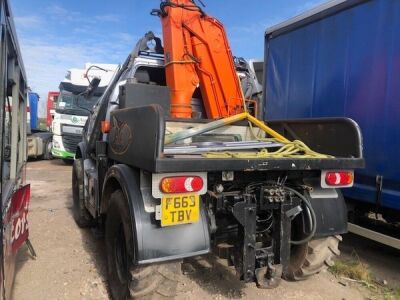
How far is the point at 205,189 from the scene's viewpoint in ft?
8.48

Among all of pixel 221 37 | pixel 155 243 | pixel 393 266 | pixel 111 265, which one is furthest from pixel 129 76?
pixel 393 266

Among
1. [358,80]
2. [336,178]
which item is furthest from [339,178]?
[358,80]

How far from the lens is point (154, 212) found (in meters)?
2.66

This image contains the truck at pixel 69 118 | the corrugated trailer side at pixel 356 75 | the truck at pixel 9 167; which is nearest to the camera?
the truck at pixel 9 167

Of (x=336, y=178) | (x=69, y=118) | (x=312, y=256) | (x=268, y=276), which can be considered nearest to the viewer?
(x=268, y=276)

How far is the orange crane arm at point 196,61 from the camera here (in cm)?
455

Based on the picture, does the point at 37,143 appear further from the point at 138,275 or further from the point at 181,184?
the point at 181,184

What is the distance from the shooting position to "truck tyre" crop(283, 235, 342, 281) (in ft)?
10.8

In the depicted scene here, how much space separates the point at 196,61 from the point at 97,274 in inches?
103

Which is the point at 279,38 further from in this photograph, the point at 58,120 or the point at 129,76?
the point at 58,120

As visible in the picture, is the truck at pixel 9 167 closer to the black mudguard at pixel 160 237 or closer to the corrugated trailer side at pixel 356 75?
the black mudguard at pixel 160 237

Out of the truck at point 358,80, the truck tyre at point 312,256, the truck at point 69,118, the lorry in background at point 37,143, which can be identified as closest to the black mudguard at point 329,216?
the truck tyre at point 312,256

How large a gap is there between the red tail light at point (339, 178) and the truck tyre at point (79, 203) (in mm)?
3360

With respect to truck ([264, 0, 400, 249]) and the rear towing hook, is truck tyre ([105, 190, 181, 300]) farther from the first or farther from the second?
truck ([264, 0, 400, 249])
